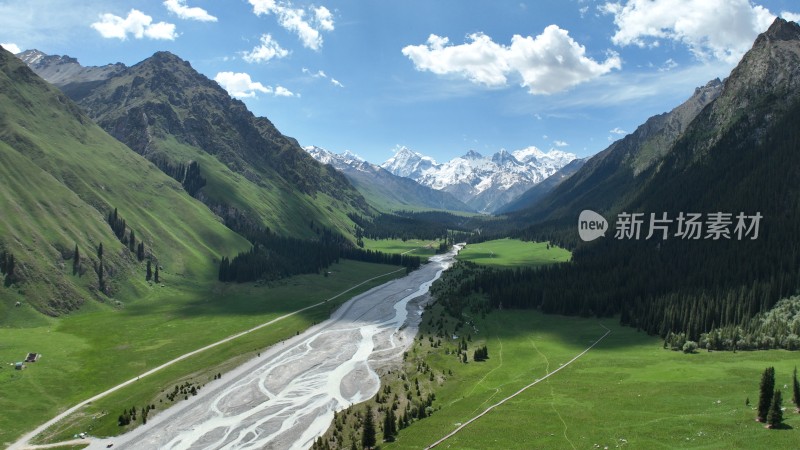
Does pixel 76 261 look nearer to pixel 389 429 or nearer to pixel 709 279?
pixel 389 429

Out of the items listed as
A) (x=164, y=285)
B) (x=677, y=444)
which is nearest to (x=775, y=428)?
(x=677, y=444)

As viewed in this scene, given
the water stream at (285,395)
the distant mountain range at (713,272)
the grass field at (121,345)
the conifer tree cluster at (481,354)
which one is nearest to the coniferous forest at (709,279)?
the distant mountain range at (713,272)

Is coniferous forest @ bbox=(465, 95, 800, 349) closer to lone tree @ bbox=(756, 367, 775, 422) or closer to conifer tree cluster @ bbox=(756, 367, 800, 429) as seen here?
conifer tree cluster @ bbox=(756, 367, 800, 429)

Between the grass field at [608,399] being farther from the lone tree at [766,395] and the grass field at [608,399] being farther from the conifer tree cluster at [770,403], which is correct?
the lone tree at [766,395]

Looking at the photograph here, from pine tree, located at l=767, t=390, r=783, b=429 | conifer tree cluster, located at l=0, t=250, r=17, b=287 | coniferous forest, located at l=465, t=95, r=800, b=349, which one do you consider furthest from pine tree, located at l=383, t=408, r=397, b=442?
conifer tree cluster, located at l=0, t=250, r=17, b=287

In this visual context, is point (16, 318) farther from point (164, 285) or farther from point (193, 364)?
point (164, 285)
